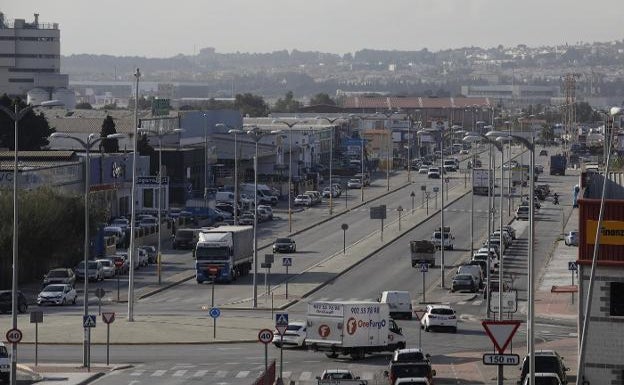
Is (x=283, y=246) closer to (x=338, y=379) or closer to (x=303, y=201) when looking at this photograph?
(x=303, y=201)

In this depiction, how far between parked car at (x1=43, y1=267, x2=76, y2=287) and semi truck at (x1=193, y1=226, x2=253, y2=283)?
6326 mm

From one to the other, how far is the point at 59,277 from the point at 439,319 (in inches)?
920

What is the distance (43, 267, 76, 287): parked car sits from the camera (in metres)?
80.4

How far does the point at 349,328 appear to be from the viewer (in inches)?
2192

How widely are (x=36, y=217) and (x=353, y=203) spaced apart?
Result: 64.9 m

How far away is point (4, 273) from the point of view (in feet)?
267

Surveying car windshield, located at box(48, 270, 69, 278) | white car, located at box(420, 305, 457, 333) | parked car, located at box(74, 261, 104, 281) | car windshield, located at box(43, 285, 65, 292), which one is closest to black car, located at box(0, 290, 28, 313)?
car windshield, located at box(43, 285, 65, 292)

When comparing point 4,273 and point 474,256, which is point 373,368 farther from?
point 474,256

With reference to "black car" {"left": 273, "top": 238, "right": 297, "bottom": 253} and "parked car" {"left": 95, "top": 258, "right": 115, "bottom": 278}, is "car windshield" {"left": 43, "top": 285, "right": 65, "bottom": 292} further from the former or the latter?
"black car" {"left": 273, "top": 238, "right": 297, "bottom": 253}

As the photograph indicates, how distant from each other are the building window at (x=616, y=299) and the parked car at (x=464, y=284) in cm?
3789

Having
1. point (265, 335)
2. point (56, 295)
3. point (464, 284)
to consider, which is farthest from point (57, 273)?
point (265, 335)

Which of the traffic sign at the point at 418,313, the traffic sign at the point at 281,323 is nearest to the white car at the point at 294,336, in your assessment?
the traffic sign at the point at 281,323

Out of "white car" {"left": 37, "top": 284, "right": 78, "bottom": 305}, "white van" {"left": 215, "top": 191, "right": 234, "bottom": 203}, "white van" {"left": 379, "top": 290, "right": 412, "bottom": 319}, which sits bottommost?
"white van" {"left": 215, "top": 191, "right": 234, "bottom": 203}

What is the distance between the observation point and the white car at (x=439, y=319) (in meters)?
65.2
